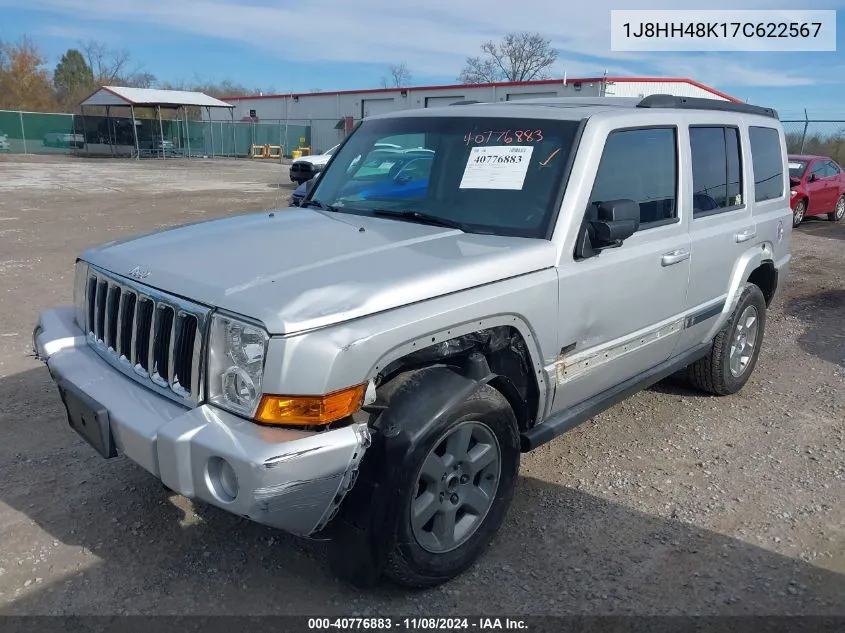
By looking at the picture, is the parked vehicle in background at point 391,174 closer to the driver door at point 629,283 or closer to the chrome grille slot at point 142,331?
the driver door at point 629,283

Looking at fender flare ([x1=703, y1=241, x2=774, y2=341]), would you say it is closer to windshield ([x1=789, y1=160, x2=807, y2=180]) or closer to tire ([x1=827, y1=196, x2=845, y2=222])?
windshield ([x1=789, y1=160, x2=807, y2=180])

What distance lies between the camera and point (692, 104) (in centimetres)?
417

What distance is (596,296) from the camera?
3314mm

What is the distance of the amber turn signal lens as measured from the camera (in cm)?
236

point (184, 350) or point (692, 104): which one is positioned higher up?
point (692, 104)

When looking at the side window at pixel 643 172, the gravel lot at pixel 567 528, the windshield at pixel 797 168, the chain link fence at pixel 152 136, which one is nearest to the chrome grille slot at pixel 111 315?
the gravel lot at pixel 567 528

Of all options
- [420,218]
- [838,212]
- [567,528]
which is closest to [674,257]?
[420,218]

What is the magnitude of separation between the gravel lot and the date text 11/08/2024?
55 millimetres

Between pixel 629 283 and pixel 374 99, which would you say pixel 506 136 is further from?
pixel 374 99

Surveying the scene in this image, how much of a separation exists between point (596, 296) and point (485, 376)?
79 cm

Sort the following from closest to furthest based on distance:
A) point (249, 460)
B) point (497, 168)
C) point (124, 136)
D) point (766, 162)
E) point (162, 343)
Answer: point (249, 460) < point (162, 343) < point (497, 168) < point (766, 162) < point (124, 136)

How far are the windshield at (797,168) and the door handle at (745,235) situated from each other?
10938 mm

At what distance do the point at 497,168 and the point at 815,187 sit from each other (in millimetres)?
13383

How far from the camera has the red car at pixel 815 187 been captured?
13961mm
